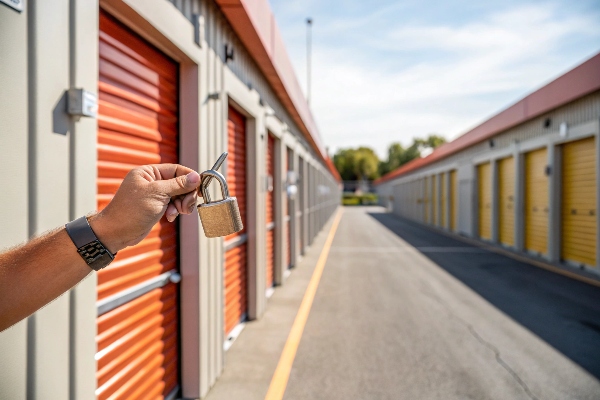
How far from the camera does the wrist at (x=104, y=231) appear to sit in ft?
3.57

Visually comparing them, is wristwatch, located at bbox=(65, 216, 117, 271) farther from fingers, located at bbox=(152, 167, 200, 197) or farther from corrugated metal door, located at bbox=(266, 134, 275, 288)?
corrugated metal door, located at bbox=(266, 134, 275, 288)

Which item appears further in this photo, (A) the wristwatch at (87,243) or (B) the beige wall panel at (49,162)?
(B) the beige wall panel at (49,162)

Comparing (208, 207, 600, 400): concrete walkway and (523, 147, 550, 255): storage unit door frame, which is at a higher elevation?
(523, 147, 550, 255): storage unit door frame

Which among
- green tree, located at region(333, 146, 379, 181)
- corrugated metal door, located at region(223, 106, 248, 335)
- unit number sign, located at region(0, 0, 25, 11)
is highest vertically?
green tree, located at region(333, 146, 379, 181)

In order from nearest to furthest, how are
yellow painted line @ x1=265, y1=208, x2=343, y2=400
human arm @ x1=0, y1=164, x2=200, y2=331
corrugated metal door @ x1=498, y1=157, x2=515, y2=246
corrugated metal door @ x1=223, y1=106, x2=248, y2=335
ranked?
1. human arm @ x1=0, y1=164, x2=200, y2=331
2. yellow painted line @ x1=265, y1=208, x2=343, y2=400
3. corrugated metal door @ x1=223, y1=106, x2=248, y2=335
4. corrugated metal door @ x1=498, y1=157, x2=515, y2=246

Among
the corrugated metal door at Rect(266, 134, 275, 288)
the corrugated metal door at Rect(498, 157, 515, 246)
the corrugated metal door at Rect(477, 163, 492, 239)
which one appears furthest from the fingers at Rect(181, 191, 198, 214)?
the corrugated metal door at Rect(477, 163, 492, 239)

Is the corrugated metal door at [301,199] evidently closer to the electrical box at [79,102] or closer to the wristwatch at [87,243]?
the electrical box at [79,102]

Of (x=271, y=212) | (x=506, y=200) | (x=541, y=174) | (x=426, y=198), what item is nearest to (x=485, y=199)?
(x=506, y=200)

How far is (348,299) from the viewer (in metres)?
7.25

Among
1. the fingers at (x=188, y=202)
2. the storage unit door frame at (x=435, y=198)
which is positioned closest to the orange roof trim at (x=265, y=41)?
the fingers at (x=188, y=202)

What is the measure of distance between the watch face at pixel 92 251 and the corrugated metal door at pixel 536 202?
13.3 metres

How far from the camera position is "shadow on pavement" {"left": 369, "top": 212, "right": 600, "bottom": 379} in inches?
199

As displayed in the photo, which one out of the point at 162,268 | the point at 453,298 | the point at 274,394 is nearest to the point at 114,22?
the point at 162,268

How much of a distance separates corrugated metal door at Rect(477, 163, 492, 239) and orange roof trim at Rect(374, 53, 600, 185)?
1329 millimetres
